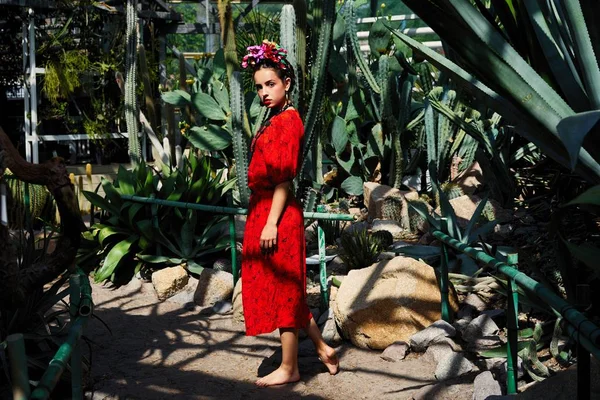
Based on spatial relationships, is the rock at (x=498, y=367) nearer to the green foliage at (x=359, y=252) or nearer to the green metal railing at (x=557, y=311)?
the green metal railing at (x=557, y=311)

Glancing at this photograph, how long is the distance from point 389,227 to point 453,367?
10.7 ft

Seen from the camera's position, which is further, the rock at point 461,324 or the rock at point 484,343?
the rock at point 461,324

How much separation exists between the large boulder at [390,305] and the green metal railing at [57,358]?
1.94 metres

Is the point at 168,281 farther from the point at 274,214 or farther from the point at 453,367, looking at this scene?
the point at 453,367

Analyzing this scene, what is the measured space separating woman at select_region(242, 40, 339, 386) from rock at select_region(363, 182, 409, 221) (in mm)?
3513

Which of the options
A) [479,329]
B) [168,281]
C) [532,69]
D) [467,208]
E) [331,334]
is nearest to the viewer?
[532,69]

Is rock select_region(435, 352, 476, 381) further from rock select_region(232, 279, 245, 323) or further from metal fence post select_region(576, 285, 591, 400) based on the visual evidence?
metal fence post select_region(576, 285, 591, 400)

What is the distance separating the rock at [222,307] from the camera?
5047mm

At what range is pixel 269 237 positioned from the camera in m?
3.51

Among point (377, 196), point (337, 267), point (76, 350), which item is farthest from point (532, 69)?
point (377, 196)

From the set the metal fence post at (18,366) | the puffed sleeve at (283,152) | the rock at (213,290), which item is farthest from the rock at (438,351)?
the metal fence post at (18,366)

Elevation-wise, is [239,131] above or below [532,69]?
below

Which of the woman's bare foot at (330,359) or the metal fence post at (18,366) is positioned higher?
the metal fence post at (18,366)

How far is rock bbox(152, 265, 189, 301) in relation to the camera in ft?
17.9
